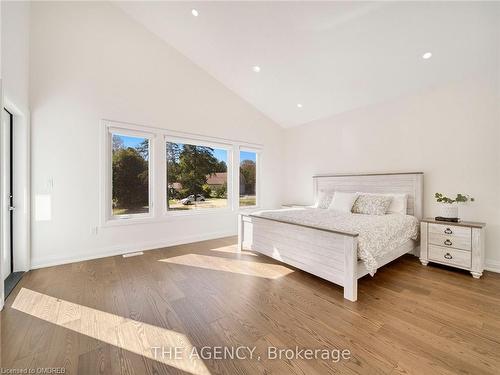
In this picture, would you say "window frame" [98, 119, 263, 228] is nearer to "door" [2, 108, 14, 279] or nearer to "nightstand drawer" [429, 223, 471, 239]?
"door" [2, 108, 14, 279]

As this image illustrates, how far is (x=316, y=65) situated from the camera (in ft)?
11.0

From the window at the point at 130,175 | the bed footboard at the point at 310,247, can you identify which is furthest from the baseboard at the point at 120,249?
the bed footboard at the point at 310,247

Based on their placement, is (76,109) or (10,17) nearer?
(10,17)

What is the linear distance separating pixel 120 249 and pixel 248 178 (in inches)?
112

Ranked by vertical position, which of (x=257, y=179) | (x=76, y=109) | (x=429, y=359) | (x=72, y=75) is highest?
(x=72, y=75)

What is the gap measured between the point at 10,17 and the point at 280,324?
389cm

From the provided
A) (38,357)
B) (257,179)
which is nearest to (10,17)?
(38,357)

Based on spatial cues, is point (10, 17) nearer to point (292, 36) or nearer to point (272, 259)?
point (292, 36)

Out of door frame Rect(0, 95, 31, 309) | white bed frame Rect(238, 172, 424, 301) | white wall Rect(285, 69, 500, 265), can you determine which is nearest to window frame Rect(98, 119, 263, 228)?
door frame Rect(0, 95, 31, 309)

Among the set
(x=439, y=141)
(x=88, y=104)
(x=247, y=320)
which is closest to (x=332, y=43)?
(x=439, y=141)

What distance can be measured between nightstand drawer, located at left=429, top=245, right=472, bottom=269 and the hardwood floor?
5.9 inches

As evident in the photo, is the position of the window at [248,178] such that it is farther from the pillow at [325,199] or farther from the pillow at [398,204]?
the pillow at [398,204]

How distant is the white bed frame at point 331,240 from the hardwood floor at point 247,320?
198 mm

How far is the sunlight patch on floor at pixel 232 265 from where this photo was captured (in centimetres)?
272
